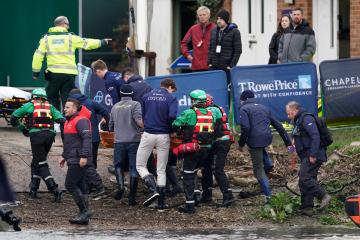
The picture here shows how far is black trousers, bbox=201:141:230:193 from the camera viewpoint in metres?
19.7

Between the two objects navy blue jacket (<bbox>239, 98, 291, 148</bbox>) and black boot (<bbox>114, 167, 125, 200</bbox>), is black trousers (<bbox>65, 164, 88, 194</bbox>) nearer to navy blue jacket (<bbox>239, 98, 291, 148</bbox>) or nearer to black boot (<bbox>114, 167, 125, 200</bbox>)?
black boot (<bbox>114, 167, 125, 200</bbox>)

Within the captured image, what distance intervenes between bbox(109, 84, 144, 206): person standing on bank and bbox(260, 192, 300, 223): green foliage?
1.93 m

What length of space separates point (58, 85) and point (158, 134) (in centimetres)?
339

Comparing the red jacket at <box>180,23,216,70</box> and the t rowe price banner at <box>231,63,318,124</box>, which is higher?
the red jacket at <box>180,23,216,70</box>

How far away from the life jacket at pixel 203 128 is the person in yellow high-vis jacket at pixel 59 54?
11.6 feet

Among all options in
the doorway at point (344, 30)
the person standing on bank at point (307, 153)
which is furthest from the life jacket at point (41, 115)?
the doorway at point (344, 30)

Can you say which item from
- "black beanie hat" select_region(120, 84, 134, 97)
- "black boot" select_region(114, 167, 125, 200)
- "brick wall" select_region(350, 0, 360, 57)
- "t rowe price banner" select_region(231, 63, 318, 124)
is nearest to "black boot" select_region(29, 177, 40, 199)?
"black boot" select_region(114, 167, 125, 200)

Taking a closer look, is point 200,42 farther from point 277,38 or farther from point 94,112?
point 94,112

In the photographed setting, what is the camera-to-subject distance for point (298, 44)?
76.0ft

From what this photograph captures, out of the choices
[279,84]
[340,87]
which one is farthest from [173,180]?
[340,87]

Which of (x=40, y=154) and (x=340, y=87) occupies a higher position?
(x=340, y=87)

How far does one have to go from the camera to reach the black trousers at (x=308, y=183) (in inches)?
753

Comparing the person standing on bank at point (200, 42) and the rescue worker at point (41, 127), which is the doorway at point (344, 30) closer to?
the person standing on bank at point (200, 42)

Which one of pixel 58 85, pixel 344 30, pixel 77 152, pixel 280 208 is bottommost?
pixel 280 208
